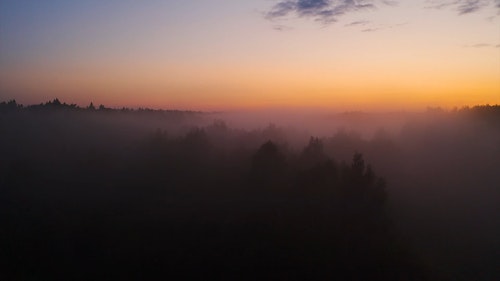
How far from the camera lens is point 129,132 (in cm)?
A: 14575

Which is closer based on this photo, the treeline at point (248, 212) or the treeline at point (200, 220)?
the treeline at point (200, 220)

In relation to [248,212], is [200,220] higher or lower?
lower

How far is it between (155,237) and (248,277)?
14.4 meters

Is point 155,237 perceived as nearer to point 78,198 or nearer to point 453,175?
point 78,198

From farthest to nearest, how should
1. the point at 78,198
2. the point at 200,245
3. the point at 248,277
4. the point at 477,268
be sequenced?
the point at 78,198
the point at 477,268
the point at 200,245
the point at 248,277

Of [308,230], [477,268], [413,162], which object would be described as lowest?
[477,268]

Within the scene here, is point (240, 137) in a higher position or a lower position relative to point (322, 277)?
higher

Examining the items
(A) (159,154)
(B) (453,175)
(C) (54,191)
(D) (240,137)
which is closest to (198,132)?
(A) (159,154)

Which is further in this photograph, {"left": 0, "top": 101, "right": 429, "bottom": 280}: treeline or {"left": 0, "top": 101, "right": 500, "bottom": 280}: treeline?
{"left": 0, "top": 101, "right": 500, "bottom": 280}: treeline

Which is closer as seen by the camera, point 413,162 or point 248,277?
point 248,277

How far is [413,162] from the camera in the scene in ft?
327

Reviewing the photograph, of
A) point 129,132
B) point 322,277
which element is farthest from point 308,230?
point 129,132

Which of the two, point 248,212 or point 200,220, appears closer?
point 200,220

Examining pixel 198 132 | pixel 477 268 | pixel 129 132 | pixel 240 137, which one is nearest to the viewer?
pixel 477 268
